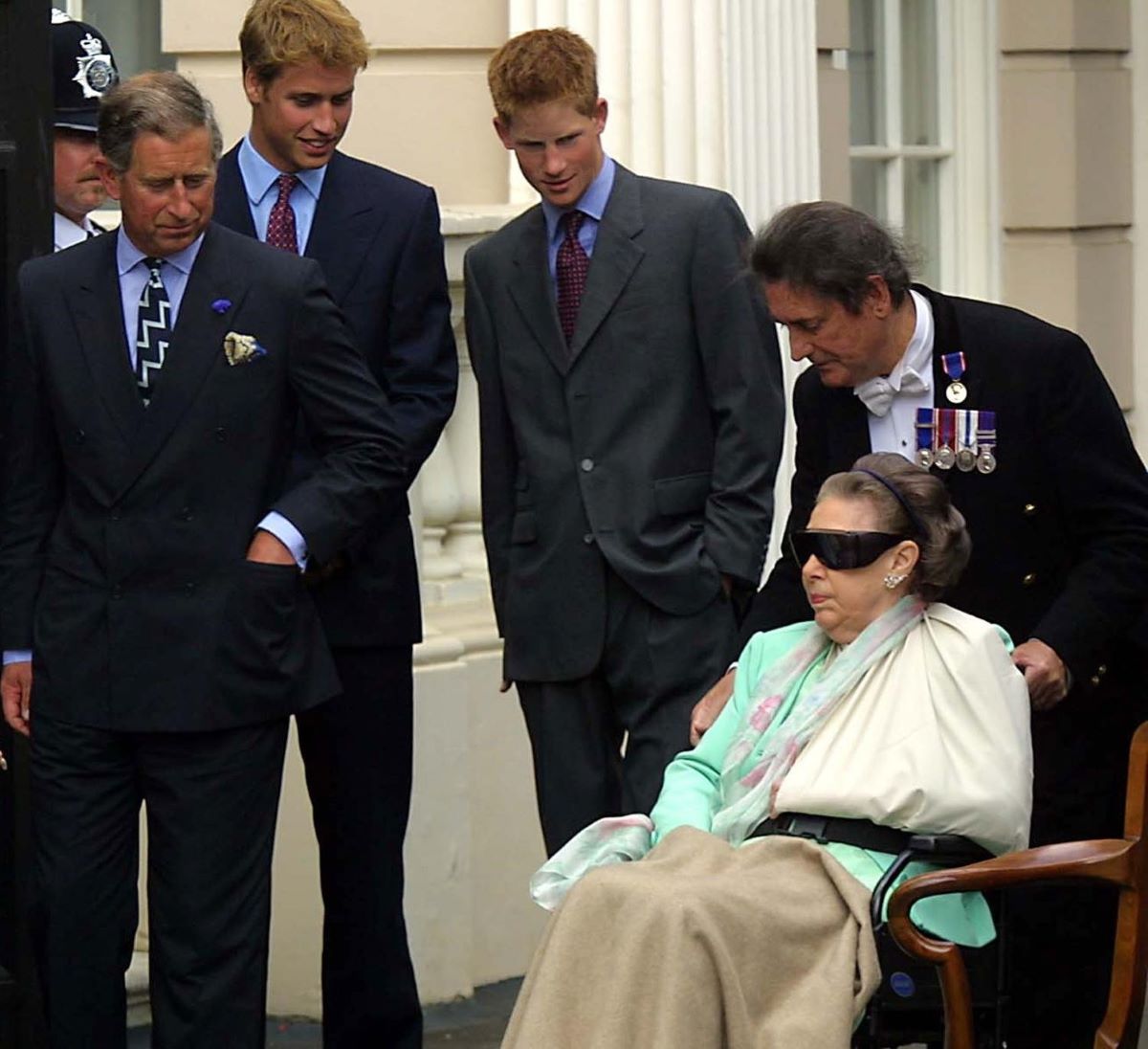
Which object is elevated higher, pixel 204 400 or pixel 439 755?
pixel 204 400

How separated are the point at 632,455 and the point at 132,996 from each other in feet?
6.14

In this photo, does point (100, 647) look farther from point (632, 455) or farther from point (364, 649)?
point (632, 455)

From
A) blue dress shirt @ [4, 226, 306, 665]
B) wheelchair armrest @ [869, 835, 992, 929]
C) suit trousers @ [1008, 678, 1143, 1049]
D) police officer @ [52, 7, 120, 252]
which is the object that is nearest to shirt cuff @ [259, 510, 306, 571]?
blue dress shirt @ [4, 226, 306, 665]

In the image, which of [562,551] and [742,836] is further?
[562,551]

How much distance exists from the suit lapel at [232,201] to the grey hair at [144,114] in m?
0.47

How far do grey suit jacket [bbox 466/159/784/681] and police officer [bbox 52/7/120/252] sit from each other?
0.86 m

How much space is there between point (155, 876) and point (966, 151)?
554 cm

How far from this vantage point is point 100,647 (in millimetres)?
4832

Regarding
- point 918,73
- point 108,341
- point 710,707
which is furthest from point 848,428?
point 918,73

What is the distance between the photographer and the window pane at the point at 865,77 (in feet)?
30.2

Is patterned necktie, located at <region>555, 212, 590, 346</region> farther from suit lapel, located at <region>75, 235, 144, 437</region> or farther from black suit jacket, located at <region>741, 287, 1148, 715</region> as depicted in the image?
suit lapel, located at <region>75, 235, 144, 437</region>

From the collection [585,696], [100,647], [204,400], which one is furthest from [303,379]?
[585,696]

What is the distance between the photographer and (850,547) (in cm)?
464

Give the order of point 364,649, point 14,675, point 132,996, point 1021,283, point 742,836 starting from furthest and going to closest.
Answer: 1. point 1021,283
2. point 132,996
3. point 364,649
4. point 14,675
5. point 742,836
